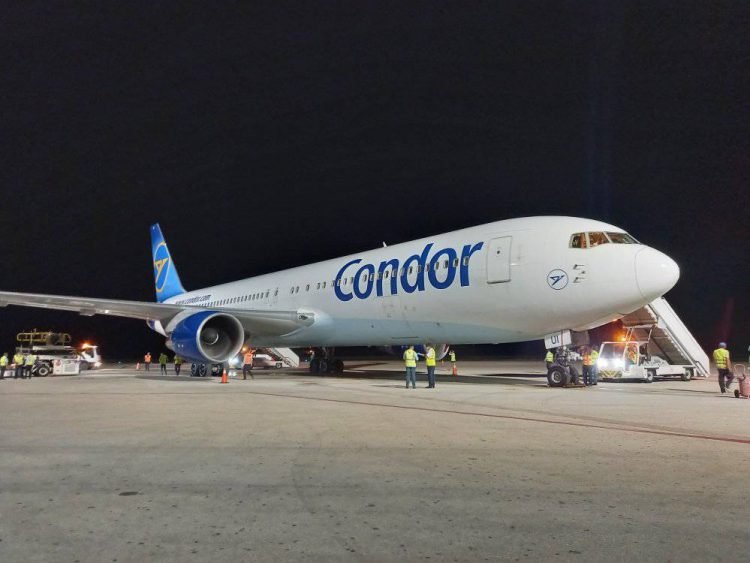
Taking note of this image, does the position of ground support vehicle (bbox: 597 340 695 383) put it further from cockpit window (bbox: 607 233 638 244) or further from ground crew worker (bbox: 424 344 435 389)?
ground crew worker (bbox: 424 344 435 389)

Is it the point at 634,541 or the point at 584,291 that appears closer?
the point at 634,541

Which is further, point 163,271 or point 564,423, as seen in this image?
point 163,271

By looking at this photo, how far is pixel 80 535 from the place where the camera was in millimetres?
3502

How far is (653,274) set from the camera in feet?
40.7

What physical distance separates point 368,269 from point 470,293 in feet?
14.5

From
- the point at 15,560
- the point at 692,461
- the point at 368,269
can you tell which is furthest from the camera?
the point at 368,269

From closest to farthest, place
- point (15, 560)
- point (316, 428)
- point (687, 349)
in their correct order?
point (15, 560)
point (316, 428)
point (687, 349)

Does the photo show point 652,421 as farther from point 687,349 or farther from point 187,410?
point 687,349

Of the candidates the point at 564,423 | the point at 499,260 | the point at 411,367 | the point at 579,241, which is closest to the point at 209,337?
the point at 411,367

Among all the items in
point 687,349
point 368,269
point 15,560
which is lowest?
point 15,560

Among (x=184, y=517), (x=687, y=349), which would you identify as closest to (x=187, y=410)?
(x=184, y=517)

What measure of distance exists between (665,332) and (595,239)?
850 cm

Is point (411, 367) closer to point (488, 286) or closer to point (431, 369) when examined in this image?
point (431, 369)

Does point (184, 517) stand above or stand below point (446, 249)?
below
